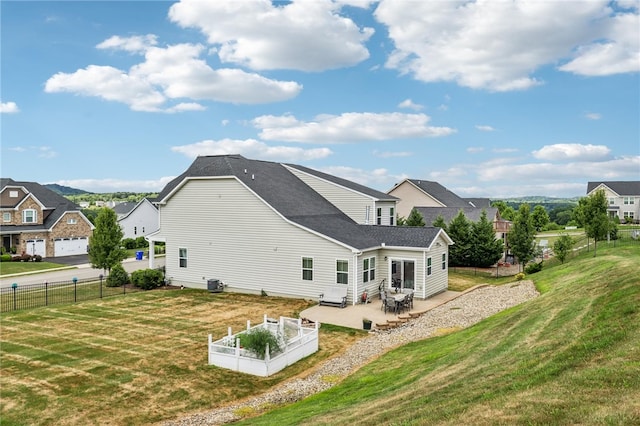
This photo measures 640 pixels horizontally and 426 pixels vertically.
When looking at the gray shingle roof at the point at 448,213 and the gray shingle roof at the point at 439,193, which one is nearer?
the gray shingle roof at the point at 448,213

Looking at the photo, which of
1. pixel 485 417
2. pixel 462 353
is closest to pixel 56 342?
pixel 462 353

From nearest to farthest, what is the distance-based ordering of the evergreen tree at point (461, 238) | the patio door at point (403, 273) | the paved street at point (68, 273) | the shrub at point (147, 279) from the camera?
1. the patio door at point (403, 273)
2. the shrub at point (147, 279)
3. the paved street at point (68, 273)
4. the evergreen tree at point (461, 238)

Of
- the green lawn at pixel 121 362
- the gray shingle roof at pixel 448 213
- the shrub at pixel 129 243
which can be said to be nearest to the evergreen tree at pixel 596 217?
the gray shingle roof at pixel 448 213

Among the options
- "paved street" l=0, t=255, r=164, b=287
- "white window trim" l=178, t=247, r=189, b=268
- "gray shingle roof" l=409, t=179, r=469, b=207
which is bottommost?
"paved street" l=0, t=255, r=164, b=287

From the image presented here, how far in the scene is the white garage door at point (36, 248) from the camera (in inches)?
1806

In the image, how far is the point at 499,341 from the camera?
40.1ft

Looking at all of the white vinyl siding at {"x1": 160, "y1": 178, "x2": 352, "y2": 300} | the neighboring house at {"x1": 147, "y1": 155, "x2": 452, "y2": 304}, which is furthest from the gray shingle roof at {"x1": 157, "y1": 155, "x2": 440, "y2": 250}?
the white vinyl siding at {"x1": 160, "y1": 178, "x2": 352, "y2": 300}

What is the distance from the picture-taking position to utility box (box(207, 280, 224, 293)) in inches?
1065

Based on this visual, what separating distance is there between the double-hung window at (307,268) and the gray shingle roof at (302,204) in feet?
5.56

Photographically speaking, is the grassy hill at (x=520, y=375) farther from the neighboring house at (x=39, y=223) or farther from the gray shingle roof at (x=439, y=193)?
the neighboring house at (x=39, y=223)

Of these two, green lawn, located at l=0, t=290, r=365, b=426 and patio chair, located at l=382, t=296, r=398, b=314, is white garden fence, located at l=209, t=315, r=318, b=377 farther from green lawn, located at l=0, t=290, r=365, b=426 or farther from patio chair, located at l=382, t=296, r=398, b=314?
patio chair, located at l=382, t=296, r=398, b=314

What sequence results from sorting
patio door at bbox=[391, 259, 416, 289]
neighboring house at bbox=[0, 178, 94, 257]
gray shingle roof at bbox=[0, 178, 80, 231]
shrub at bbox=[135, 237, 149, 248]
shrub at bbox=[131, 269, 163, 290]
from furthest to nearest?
shrub at bbox=[135, 237, 149, 248]
gray shingle roof at bbox=[0, 178, 80, 231]
neighboring house at bbox=[0, 178, 94, 257]
shrub at bbox=[131, 269, 163, 290]
patio door at bbox=[391, 259, 416, 289]

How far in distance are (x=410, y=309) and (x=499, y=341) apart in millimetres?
9512

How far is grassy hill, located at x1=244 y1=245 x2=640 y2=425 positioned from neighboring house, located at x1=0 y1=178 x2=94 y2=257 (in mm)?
44374
